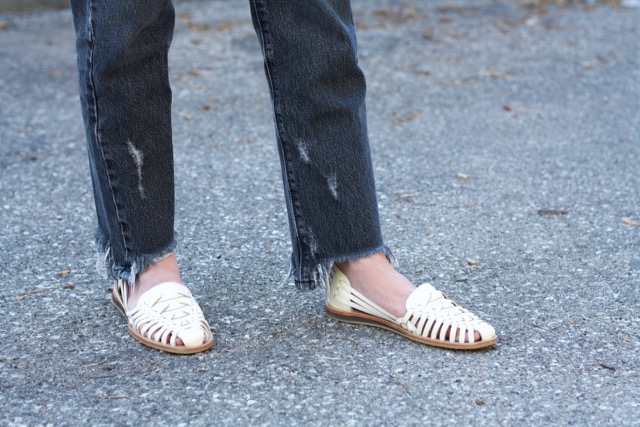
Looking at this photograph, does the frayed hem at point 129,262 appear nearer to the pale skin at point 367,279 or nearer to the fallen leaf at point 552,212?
the pale skin at point 367,279

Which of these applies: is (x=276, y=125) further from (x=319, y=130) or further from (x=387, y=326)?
(x=387, y=326)

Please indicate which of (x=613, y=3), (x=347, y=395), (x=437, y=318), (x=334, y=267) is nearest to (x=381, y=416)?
(x=347, y=395)

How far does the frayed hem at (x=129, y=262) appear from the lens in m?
1.76

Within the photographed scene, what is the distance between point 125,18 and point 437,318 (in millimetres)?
810

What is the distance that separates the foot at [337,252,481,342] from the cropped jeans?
3cm

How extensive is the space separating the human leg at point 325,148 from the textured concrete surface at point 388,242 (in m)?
0.13

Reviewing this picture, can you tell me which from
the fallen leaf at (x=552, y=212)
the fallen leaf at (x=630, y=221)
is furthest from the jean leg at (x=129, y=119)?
the fallen leaf at (x=630, y=221)

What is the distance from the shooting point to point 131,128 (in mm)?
1656

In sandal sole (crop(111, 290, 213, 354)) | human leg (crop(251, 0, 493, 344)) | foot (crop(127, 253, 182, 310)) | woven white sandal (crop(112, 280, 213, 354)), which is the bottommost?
sandal sole (crop(111, 290, 213, 354))

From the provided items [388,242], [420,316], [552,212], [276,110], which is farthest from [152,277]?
[552,212]

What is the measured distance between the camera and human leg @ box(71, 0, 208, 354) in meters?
1.58

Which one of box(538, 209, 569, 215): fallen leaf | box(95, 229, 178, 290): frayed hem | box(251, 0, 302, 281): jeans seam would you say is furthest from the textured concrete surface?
box(251, 0, 302, 281): jeans seam

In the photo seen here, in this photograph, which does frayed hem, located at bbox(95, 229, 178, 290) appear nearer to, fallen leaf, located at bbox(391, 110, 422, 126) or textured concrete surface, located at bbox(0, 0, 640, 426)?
textured concrete surface, located at bbox(0, 0, 640, 426)

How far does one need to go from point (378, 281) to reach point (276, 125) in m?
0.38
